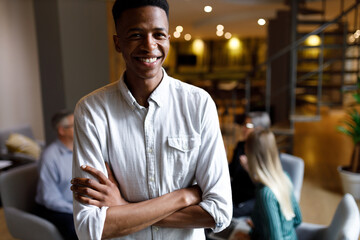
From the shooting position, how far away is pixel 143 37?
919mm

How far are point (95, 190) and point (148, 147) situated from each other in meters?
0.20

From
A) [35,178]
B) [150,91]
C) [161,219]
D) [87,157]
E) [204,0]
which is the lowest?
[35,178]

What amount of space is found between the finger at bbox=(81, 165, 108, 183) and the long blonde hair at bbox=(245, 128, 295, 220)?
3.61 ft

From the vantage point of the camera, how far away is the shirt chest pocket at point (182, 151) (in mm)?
994

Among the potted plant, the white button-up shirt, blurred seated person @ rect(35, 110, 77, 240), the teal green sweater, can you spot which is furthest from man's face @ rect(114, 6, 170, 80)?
the potted plant

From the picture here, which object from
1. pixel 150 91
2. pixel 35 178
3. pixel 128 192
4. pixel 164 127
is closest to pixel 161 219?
pixel 128 192

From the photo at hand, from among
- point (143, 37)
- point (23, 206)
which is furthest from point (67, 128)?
point (143, 37)

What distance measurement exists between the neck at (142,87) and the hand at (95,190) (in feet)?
0.87

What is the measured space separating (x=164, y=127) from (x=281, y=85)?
6160 mm

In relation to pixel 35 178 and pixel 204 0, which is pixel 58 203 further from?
pixel 204 0

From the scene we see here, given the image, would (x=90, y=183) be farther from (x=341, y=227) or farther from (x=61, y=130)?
(x=61, y=130)

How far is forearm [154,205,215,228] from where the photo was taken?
968mm

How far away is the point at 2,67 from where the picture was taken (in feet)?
18.6

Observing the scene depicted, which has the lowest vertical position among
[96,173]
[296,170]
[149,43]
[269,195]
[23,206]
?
[23,206]
